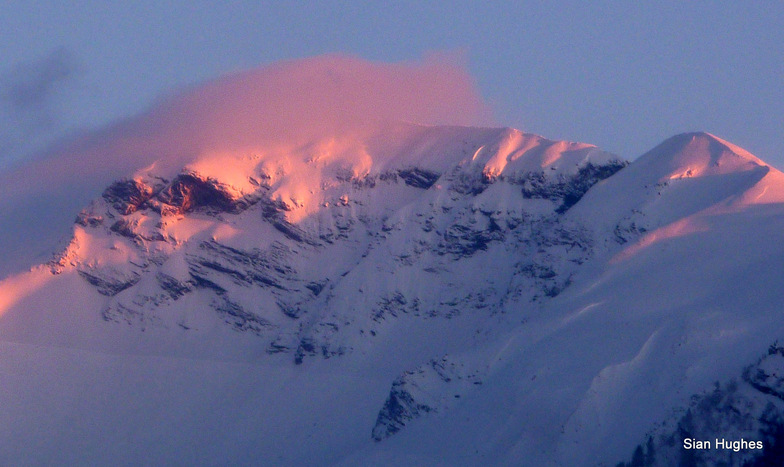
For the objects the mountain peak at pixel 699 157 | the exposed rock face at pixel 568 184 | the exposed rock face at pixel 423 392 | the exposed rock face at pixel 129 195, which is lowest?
the exposed rock face at pixel 423 392

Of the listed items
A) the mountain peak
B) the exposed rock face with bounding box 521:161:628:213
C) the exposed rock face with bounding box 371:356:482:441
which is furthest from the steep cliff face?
the exposed rock face with bounding box 371:356:482:441

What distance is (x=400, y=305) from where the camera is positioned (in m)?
104

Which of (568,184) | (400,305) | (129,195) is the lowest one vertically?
(400,305)

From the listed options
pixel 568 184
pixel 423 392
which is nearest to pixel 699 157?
pixel 568 184

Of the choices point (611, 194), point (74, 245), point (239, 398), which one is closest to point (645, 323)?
point (611, 194)

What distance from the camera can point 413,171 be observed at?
116 metres

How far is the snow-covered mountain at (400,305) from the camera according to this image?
73.6m

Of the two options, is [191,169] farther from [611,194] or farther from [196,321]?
[611,194]

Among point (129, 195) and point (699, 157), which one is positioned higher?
point (129, 195)

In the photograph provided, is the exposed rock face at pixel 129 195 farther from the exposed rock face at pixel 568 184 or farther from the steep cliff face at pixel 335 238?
the exposed rock face at pixel 568 184

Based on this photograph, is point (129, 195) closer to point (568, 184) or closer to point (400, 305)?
point (400, 305)

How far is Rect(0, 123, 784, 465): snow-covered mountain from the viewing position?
7356 centimetres

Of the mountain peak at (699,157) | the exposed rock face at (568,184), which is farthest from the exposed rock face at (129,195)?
the mountain peak at (699,157)

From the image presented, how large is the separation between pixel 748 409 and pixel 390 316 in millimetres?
45679
